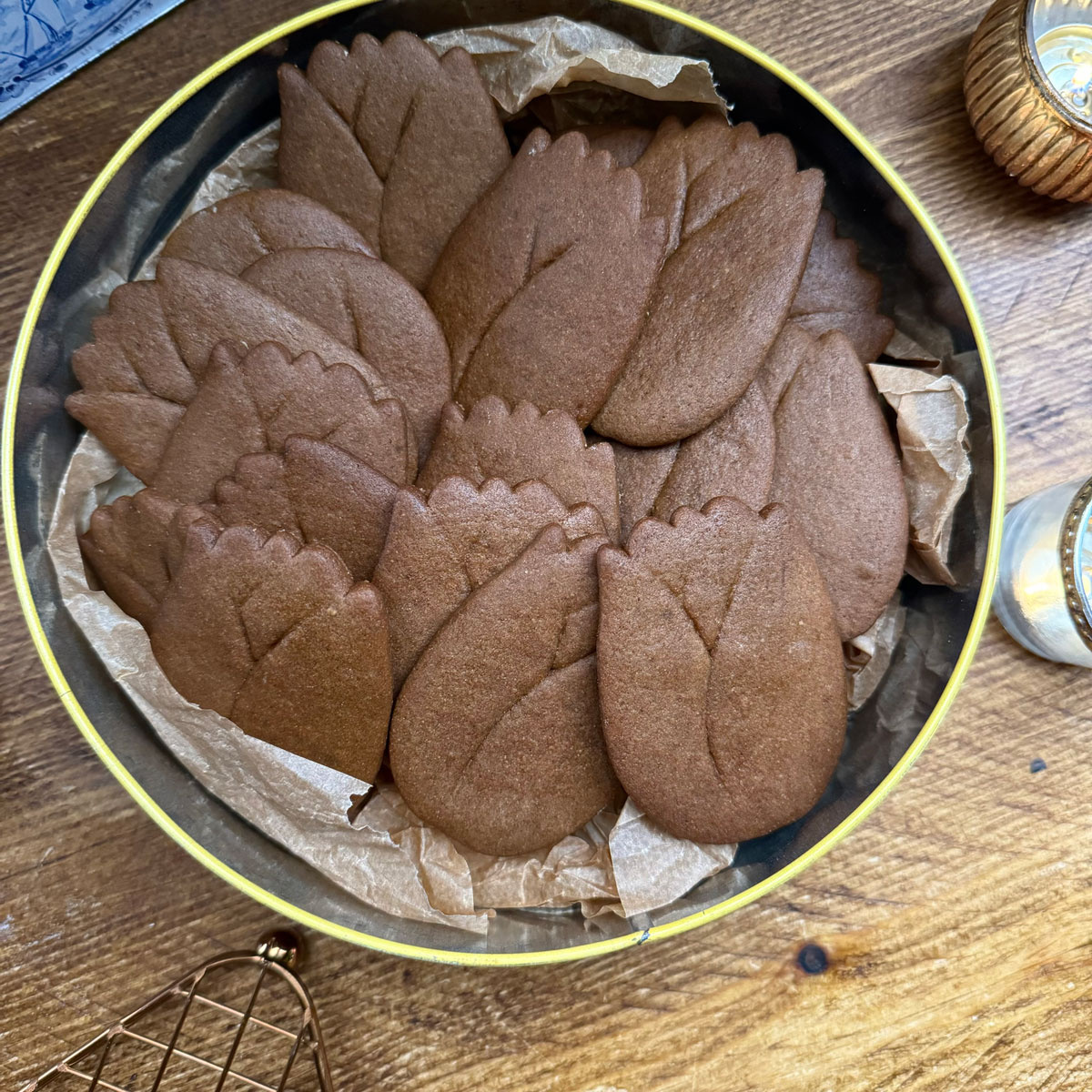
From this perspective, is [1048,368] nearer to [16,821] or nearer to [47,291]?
[47,291]

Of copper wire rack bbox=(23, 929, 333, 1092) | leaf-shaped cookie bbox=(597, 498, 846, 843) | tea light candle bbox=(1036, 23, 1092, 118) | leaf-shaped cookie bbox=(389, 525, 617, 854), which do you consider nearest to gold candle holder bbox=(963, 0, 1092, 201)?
tea light candle bbox=(1036, 23, 1092, 118)

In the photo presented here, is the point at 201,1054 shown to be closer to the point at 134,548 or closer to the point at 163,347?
the point at 134,548

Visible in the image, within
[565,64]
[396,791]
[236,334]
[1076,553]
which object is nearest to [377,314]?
[236,334]

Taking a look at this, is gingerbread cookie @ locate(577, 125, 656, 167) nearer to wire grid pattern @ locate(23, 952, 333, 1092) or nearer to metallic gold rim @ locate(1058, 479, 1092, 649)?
metallic gold rim @ locate(1058, 479, 1092, 649)

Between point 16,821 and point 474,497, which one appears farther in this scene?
point 16,821

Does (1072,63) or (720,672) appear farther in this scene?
(1072,63)

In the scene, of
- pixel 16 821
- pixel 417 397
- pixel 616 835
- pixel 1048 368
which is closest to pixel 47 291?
pixel 417 397
